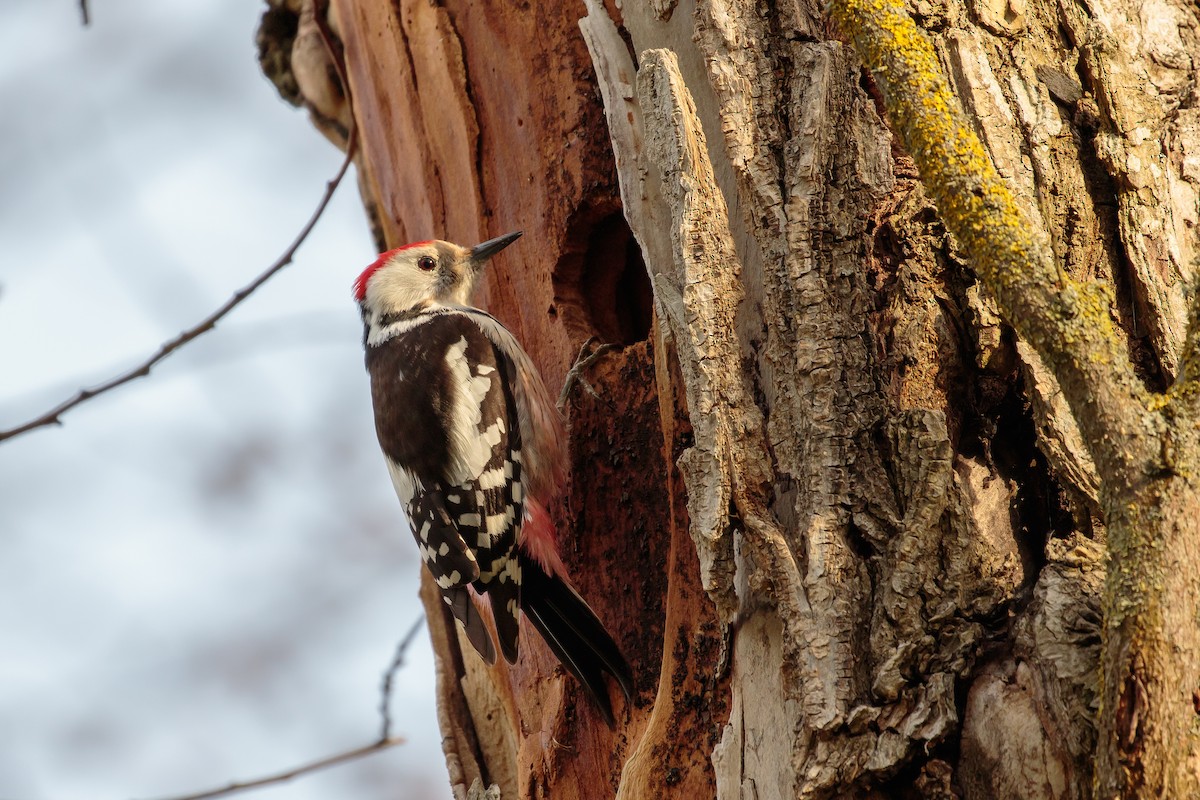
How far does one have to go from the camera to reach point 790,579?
1775mm

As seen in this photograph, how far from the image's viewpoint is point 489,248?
307 centimetres

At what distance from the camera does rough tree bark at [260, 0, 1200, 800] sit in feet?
5.11

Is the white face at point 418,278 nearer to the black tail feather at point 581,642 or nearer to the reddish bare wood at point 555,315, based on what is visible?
the reddish bare wood at point 555,315

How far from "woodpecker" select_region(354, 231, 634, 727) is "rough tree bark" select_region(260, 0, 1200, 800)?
297 mm

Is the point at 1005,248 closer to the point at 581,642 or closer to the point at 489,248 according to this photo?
the point at 581,642

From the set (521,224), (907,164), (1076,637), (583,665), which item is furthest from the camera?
(521,224)

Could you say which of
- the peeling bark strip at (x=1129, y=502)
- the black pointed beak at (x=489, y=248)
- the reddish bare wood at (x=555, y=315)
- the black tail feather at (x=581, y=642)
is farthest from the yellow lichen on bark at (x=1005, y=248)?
the black pointed beak at (x=489, y=248)

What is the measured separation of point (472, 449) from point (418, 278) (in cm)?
78

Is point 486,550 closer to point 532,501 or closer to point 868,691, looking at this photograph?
point 532,501

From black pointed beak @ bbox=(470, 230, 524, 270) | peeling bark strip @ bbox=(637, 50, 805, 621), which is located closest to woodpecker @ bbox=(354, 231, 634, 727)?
black pointed beak @ bbox=(470, 230, 524, 270)

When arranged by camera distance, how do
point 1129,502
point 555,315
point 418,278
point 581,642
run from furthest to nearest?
point 418,278
point 555,315
point 581,642
point 1129,502

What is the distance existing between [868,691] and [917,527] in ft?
0.82

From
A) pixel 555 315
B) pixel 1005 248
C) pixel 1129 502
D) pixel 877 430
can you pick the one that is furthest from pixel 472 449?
pixel 1129 502

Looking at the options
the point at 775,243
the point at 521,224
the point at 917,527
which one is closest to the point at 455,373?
the point at 521,224
